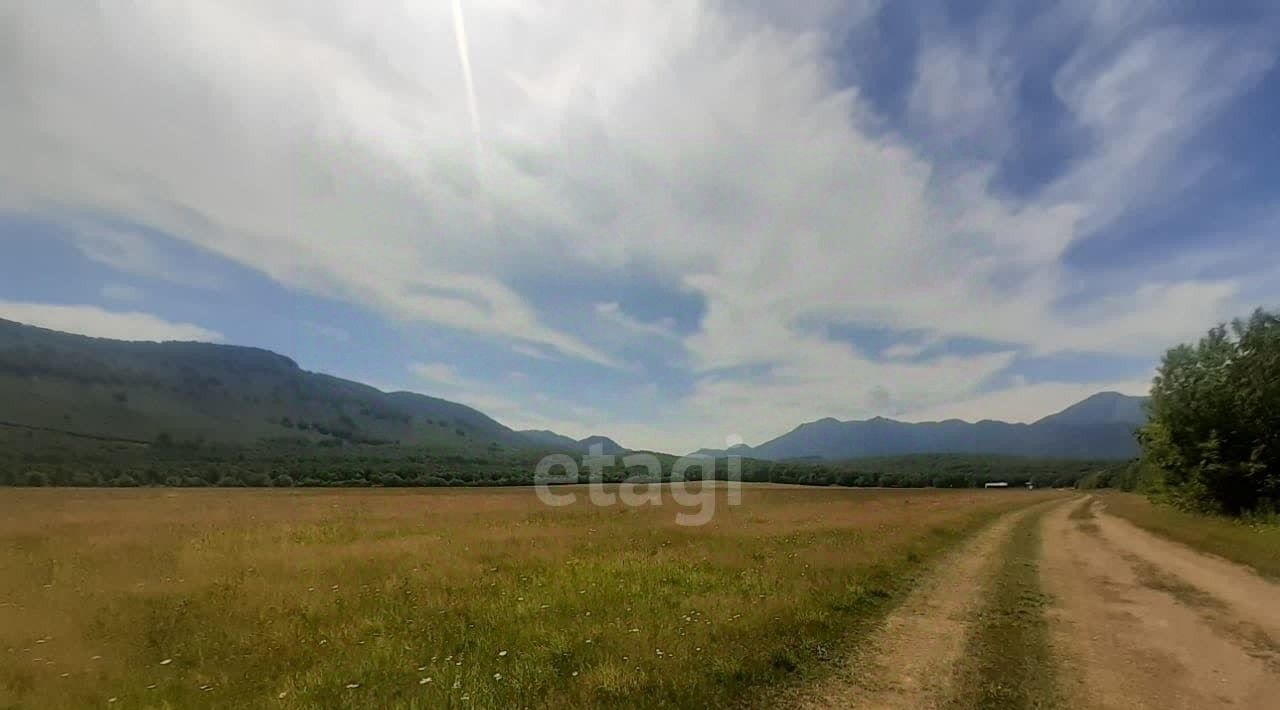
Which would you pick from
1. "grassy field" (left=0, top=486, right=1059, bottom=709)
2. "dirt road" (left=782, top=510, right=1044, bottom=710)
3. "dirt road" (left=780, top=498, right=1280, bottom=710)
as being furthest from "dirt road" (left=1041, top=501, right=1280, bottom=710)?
"grassy field" (left=0, top=486, right=1059, bottom=709)

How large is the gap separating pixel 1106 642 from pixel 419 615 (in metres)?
12.9

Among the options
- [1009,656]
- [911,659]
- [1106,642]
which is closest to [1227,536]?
[1106,642]

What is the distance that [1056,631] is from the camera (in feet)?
38.3

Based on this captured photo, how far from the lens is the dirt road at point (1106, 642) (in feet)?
27.1

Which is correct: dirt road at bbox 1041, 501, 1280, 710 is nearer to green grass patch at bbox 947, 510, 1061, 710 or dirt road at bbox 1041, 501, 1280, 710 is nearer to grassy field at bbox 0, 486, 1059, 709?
green grass patch at bbox 947, 510, 1061, 710

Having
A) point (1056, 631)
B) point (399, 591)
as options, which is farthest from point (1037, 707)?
point (399, 591)

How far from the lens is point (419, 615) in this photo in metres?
11.9

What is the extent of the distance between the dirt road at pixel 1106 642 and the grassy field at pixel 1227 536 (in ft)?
3.27

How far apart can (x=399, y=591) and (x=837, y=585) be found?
34.5 ft

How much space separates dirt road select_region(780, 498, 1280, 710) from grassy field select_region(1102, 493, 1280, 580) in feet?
3.27

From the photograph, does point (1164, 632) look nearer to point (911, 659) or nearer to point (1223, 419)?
point (911, 659)

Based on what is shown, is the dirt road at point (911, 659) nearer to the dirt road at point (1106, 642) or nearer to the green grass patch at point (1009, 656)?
the dirt road at point (1106, 642)

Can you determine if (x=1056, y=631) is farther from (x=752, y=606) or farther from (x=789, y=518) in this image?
(x=789, y=518)

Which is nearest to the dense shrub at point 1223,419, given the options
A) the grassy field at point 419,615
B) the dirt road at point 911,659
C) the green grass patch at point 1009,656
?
the grassy field at point 419,615
